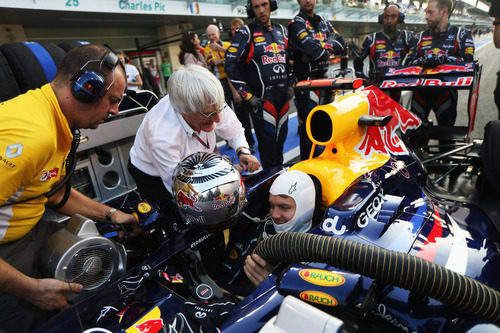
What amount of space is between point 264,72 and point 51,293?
2.73 meters

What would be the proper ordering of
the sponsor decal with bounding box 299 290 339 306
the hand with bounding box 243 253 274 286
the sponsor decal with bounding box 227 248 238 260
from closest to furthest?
1. the sponsor decal with bounding box 299 290 339 306
2. the hand with bounding box 243 253 274 286
3. the sponsor decal with bounding box 227 248 238 260

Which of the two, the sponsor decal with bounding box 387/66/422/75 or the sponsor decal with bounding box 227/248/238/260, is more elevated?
the sponsor decal with bounding box 387/66/422/75

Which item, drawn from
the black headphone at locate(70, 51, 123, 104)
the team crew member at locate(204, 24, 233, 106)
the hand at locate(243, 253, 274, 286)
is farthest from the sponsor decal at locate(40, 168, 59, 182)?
the team crew member at locate(204, 24, 233, 106)

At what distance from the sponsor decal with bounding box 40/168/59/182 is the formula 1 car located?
0.23 m

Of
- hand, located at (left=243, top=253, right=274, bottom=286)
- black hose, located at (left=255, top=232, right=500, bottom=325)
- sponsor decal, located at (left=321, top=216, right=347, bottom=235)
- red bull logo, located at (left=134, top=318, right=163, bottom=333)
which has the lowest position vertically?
red bull logo, located at (left=134, top=318, right=163, bottom=333)

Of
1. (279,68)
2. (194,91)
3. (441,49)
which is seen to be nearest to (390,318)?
(194,91)

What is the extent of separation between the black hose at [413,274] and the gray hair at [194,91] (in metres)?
0.96

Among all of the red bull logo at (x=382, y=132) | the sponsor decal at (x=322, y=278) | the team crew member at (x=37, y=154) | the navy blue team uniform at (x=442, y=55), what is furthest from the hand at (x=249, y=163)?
the navy blue team uniform at (x=442, y=55)

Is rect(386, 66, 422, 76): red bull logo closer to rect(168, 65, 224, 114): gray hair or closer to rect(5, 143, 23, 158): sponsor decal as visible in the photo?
rect(168, 65, 224, 114): gray hair

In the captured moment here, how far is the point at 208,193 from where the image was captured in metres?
1.27

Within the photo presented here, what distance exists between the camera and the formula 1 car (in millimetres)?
724

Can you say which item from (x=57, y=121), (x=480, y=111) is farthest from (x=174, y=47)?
(x=57, y=121)

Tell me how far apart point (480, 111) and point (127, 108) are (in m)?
6.14

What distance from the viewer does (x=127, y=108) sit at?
108 inches
